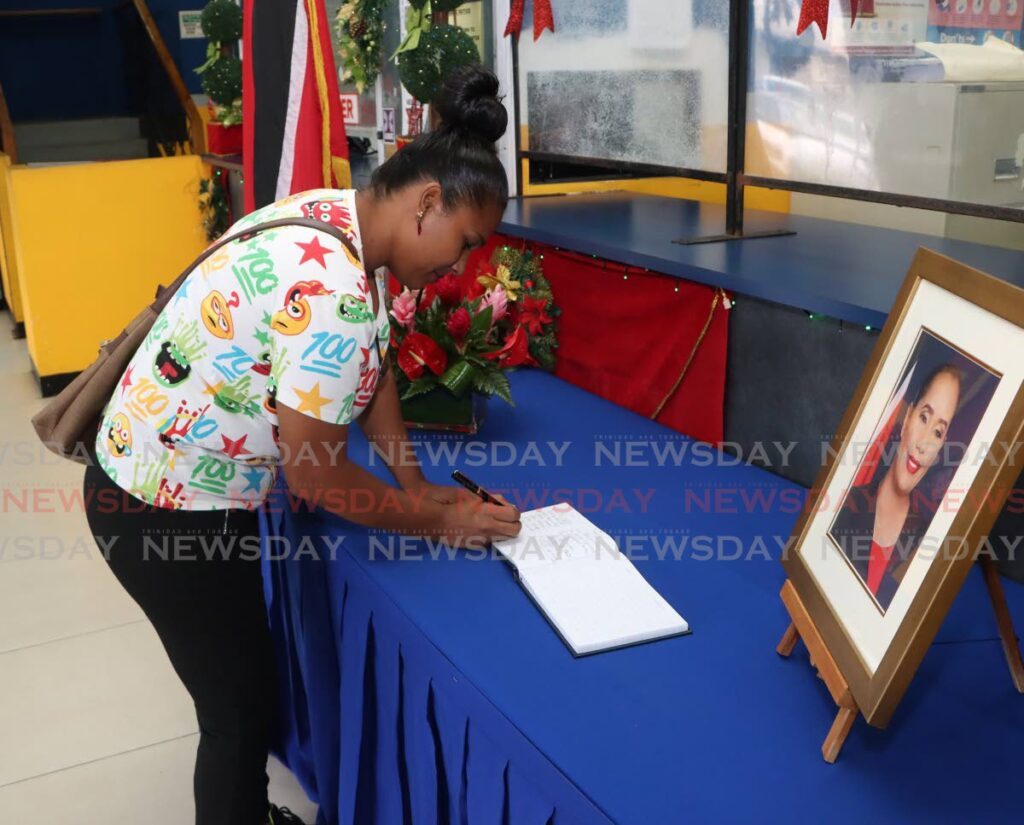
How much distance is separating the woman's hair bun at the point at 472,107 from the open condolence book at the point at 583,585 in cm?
54

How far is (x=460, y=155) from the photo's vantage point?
1.26 m

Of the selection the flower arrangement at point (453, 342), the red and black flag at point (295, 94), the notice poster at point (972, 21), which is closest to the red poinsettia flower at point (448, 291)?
the flower arrangement at point (453, 342)

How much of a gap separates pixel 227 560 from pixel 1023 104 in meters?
1.35

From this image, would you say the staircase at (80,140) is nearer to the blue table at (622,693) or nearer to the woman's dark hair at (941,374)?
the blue table at (622,693)

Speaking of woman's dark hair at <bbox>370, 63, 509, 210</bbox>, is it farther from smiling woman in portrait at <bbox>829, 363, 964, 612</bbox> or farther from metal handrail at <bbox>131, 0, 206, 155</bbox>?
metal handrail at <bbox>131, 0, 206, 155</bbox>

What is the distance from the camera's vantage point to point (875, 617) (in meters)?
0.94

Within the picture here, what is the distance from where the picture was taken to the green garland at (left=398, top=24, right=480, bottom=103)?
2.61 m

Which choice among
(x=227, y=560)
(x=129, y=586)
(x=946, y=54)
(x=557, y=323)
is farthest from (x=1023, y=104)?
(x=129, y=586)

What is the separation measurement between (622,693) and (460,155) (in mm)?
659

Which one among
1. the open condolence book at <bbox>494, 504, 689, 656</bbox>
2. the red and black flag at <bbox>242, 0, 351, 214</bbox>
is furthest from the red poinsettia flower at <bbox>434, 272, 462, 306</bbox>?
the red and black flag at <bbox>242, 0, 351, 214</bbox>

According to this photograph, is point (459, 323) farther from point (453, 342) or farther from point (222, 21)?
point (222, 21)

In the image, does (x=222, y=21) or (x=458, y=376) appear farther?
(x=222, y=21)

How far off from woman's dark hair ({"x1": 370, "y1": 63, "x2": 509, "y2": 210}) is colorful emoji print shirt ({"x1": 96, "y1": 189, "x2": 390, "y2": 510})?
0.26 ft

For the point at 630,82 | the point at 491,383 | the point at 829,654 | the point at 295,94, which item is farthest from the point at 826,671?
the point at 295,94
